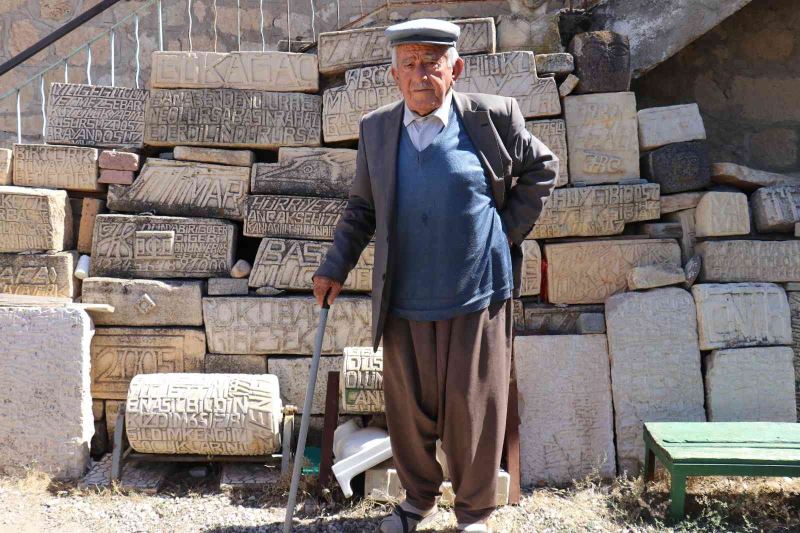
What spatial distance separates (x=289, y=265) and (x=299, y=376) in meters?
0.63

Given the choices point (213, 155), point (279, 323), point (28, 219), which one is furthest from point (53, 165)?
point (279, 323)

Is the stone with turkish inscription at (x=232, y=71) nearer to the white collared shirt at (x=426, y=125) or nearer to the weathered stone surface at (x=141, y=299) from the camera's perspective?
the weathered stone surface at (x=141, y=299)

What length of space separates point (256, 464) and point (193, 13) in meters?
3.83

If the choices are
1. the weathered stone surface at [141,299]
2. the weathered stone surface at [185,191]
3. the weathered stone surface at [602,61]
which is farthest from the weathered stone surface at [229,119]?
the weathered stone surface at [602,61]

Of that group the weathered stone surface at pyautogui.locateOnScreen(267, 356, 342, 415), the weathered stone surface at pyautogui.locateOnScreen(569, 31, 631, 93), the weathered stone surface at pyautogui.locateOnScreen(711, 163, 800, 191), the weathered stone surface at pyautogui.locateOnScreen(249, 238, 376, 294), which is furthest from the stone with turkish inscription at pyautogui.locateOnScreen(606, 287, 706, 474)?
the weathered stone surface at pyautogui.locateOnScreen(267, 356, 342, 415)

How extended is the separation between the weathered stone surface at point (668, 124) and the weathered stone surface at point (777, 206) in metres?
0.47

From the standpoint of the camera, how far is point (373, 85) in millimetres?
4527

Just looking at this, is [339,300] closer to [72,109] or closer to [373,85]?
[373,85]

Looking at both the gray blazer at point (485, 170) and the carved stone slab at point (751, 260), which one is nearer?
the gray blazer at point (485, 170)

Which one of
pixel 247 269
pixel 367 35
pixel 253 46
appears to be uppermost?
pixel 253 46

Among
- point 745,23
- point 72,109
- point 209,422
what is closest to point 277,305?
point 209,422

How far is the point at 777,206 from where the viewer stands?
14.3ft

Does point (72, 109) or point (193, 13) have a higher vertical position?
point (193, 13)

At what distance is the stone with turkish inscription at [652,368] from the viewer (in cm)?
425
